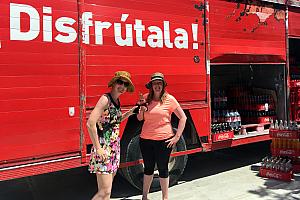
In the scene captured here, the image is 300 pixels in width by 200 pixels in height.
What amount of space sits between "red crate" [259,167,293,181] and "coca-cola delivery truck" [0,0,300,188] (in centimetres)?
58

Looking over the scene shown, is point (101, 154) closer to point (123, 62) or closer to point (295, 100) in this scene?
point (123, 62)

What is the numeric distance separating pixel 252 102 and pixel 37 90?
463 centimetres

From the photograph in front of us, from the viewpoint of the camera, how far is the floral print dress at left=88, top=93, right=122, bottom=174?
3.16m

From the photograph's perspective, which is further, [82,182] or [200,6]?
[82,182]

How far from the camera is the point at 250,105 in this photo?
22.0 ft

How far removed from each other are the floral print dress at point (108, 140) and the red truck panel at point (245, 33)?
8.08ft

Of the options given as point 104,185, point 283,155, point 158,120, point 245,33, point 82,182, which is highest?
point 245,33

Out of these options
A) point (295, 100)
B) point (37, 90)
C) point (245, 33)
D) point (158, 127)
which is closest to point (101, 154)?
point (158, 127)

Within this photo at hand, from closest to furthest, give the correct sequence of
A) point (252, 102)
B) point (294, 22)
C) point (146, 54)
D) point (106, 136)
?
1. point (106, 136)
2. point (146, 54)
3. point (294, 22)
4. point (252, 102)

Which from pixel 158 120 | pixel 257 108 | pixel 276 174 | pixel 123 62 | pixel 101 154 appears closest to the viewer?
pixel 101 154

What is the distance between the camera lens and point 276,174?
205 inches

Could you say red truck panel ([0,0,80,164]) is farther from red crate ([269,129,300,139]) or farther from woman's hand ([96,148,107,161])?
red crate ([269,129,300,139])

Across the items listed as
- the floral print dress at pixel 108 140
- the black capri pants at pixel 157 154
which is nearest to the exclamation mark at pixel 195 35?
the black capri pants at pixel 157 154

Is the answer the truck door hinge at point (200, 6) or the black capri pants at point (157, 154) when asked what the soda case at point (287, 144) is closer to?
the truck door hinge at point (200, 6)
